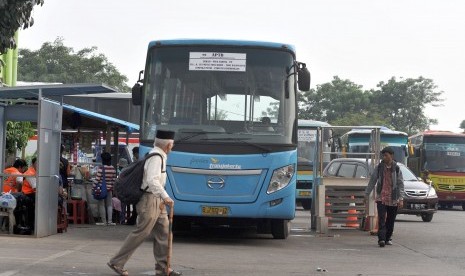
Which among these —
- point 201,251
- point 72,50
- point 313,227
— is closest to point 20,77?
point 72,50

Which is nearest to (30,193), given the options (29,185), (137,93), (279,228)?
(29,185)

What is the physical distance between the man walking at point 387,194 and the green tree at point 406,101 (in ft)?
272

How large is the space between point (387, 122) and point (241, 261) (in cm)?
8751

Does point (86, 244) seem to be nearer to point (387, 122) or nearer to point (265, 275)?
point (265, 275)

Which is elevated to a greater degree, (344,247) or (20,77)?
(20,77)

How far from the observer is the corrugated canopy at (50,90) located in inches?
715

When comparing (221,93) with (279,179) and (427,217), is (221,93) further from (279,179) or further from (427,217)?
(427,217)

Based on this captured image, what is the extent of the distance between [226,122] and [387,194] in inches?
136

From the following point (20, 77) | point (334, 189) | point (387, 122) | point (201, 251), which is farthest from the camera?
point (387, 122)

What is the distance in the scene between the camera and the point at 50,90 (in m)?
18.7

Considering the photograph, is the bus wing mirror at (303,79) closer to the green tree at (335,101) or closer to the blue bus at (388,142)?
the blue bus at (388,142)

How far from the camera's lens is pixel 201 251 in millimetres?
16891

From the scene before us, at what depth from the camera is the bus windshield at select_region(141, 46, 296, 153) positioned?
1795 centimetres

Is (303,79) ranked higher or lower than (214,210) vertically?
higher
